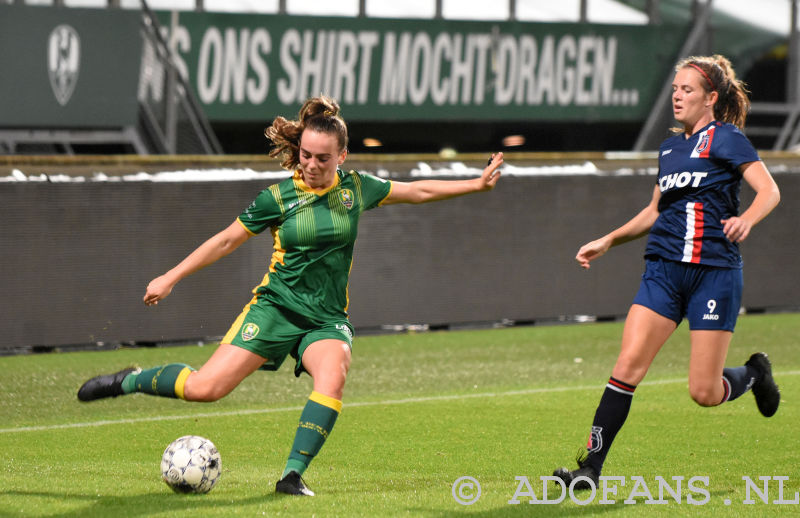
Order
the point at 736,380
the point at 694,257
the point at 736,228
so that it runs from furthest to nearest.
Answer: the point at 736,380
the point at 694,257
the point at 736,228

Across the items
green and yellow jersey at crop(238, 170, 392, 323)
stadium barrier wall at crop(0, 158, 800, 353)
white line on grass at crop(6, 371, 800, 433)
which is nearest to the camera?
green and yellow jersey at crop(238, 170, 392, 323)

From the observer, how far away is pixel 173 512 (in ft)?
18.9

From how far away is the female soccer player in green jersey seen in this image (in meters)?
6.12

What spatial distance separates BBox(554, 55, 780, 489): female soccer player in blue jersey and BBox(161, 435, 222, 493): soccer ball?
5.78 feet

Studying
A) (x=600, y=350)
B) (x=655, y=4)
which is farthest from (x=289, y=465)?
(x=655, y=4)

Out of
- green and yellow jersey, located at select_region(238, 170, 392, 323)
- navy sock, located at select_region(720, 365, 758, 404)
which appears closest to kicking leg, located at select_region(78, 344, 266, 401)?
green and yellow jersey, located at select_region(238, 170, 392, 323)

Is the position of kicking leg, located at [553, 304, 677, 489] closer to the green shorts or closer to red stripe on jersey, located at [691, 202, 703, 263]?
red stripe on jersey, located at [691, 202, 703, 263]

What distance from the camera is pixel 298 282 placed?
6270 millimetres

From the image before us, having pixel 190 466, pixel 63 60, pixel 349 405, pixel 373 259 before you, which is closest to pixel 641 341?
pixel 190 466

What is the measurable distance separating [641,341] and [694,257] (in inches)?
19.3

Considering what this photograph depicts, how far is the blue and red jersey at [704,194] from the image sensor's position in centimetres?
625

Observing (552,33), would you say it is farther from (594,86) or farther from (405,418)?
(405,418)

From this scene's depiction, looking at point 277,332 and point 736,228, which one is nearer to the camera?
point 736,228

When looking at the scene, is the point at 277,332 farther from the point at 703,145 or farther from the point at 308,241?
the point at 703,145
